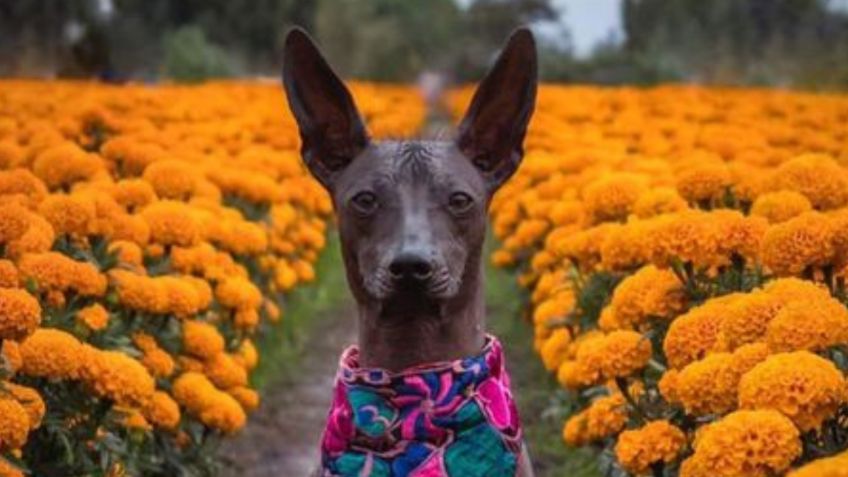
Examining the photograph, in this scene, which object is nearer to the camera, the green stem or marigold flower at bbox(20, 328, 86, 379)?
marigold flower at bbox(20, 328, 86, 379)

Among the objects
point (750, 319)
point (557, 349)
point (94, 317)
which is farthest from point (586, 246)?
point (750, 319)

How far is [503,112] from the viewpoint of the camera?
4820mm

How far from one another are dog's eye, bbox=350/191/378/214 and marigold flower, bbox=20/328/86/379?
1695 millimetres

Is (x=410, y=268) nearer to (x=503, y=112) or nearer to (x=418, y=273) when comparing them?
(x=418, y=273)

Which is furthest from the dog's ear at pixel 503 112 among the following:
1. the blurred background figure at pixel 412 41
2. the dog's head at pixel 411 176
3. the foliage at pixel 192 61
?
the foliage at pixel 192 61

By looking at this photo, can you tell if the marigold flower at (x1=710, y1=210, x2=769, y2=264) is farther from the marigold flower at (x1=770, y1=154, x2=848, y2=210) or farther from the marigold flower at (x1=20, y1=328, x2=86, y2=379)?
the marigold flower at (x1=20, y1=328, x2=86, y2=379)

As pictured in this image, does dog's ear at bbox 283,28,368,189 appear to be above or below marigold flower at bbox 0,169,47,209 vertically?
below

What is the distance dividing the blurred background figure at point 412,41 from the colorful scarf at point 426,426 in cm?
2536

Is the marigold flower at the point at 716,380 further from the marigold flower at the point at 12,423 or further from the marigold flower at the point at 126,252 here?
the marigold flower at the point at 126,252

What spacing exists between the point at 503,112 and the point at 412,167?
1.68ft

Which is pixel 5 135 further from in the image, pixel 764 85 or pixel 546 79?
pixel 546 79

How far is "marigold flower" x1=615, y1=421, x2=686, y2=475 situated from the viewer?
5254 mm

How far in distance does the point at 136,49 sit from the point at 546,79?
64.7ft

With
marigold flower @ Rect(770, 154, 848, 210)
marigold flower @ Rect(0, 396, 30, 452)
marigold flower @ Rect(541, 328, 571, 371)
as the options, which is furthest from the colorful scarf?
marigold flower @ Rect(541, 328, 571, 371)
